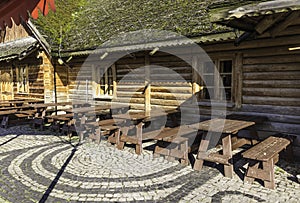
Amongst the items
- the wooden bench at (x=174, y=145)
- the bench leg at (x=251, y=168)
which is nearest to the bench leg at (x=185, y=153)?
the wooden bench at (x=174, y=145)

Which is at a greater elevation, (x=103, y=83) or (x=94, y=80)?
(x=94, y=80)

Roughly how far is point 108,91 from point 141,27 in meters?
3.15

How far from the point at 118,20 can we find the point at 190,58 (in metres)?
4.00

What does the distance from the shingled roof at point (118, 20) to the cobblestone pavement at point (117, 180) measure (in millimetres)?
3223

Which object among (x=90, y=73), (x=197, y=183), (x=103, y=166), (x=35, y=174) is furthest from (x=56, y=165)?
(x=90, y=73)

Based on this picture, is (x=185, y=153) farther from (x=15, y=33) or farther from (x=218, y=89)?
(x=15, y=33)

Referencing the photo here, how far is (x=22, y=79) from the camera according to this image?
1320 centimetres

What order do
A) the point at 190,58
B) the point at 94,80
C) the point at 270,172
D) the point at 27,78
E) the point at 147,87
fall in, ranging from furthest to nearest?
1. the point at 27,78
2. the point at 94,80
3. the point at 147,87
4. the point at 190,58
5. the point at 270,172

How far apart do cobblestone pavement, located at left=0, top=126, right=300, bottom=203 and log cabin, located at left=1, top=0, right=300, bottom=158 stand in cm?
179

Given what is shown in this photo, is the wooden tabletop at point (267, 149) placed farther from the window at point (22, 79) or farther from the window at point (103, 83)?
the window at point (22, 79)

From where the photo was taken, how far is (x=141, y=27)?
8.92 meters

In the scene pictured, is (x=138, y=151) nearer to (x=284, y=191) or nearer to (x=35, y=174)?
(x=35, y=174)

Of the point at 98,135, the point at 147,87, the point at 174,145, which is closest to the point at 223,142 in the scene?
the point at 174,145

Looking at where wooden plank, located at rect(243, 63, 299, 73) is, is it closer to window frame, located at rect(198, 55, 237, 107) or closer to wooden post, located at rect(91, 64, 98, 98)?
window frame, located at rect(198, 55, 237, 107)
